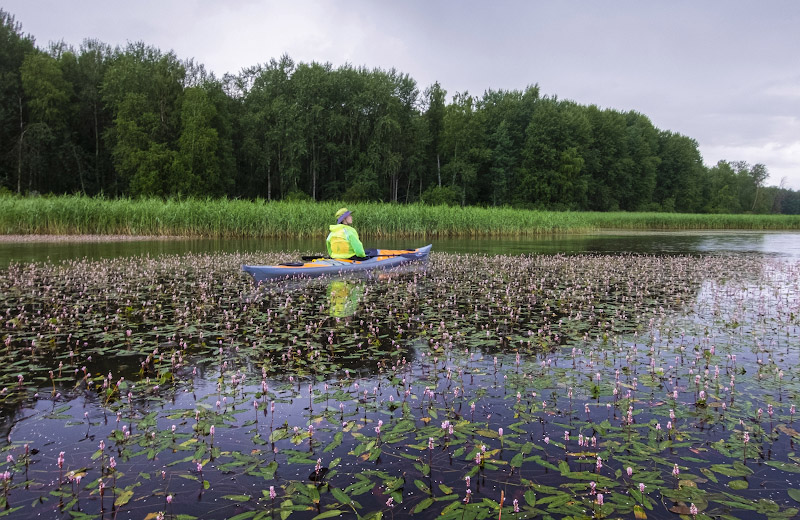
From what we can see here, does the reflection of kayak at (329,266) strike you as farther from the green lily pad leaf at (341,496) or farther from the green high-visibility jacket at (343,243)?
the green lily pad leaf at (341,496)

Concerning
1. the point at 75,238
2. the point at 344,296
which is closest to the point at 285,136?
the point at 75,238

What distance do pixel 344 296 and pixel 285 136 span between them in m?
54.8

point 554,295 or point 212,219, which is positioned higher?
point 212,219

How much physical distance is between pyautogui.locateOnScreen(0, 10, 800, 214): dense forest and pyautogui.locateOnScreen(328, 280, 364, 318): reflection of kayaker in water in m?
42.0

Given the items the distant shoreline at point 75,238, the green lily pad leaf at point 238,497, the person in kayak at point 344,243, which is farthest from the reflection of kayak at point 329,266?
the distant shoreline at point 75,238

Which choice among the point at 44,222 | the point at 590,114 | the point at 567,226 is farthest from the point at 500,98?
the point at 44,222

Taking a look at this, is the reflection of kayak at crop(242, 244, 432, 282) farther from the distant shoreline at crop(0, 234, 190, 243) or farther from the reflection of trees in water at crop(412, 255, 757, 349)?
the distant shoreline at crop(0, 234, 190, 243)

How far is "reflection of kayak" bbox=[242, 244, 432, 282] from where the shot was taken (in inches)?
459

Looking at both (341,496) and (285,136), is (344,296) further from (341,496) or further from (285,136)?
(285,136)

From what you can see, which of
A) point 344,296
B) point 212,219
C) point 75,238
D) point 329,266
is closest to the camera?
point 344,296

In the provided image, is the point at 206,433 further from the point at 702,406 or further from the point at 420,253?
the point at 420,253

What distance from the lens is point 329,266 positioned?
507 inches

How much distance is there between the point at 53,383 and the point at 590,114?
9598cm

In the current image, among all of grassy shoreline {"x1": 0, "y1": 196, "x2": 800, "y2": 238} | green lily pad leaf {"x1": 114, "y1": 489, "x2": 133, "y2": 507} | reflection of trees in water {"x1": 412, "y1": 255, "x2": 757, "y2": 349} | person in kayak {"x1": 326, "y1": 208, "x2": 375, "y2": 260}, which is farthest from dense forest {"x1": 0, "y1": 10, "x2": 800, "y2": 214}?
green lily pad leaf {"x1": 114, "y1": 489, "x2": 133, "y2": 507}
